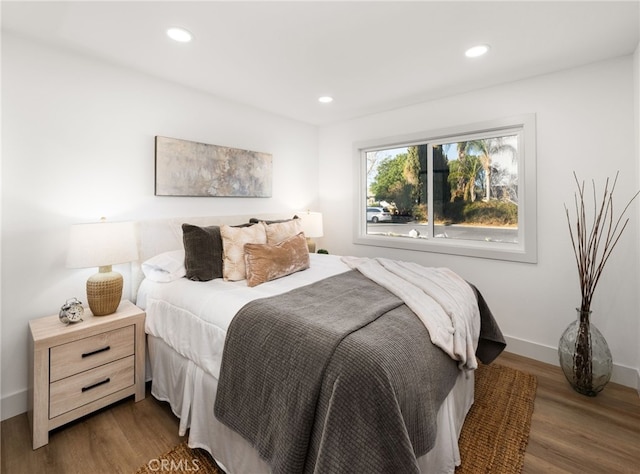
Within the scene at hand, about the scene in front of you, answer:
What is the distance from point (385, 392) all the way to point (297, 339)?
0.42 meters

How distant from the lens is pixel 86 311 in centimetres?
217

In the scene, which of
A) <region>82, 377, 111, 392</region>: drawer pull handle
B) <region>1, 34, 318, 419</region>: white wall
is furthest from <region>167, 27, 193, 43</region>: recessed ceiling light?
<region>82, 377, 111, 392</region>: drawer pull handle

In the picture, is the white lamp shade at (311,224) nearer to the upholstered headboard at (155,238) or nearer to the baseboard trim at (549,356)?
the upholstered headboard at (155,238)

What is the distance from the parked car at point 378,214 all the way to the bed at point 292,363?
1.49 metres

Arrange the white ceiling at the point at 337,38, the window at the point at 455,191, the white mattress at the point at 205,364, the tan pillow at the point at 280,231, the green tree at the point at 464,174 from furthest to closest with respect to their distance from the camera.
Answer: the green tree at the point at 464,174, the window at the point at 455,191, the tan pillow at the point at 280,231, the white ceiling at the point at 337,38, the white mattress at the point at 205,364

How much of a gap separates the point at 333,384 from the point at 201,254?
1.54 metres

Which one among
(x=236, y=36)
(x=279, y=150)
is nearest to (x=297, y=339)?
(x=236, y=36)

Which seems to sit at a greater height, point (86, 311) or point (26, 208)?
point (26, 208)

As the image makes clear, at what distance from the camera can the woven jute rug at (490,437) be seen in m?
1.62

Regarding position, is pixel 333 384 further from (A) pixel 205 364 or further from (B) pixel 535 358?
(B) pixel 535 358

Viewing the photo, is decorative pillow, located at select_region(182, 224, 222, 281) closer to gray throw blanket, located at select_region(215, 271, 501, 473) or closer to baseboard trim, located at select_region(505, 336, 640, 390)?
gray throw blanket, located at select_region(215, 271, 501, 473)

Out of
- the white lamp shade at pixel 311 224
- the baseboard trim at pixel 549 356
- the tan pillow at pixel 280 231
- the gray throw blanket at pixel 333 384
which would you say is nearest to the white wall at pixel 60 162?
the tan pillow at pixel 280 231

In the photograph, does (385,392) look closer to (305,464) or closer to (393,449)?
(393,449)

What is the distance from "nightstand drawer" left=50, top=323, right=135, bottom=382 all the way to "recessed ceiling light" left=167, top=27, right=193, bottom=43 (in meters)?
1.96
